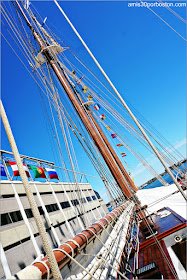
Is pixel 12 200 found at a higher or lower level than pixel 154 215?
higher

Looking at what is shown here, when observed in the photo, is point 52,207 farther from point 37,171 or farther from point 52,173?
point 37,171

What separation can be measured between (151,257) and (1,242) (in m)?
8.66

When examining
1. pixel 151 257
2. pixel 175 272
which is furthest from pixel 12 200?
pixel 175 272

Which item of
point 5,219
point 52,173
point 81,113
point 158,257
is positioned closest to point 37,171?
point 52,173

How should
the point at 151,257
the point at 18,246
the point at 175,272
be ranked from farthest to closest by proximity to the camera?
1. the point at 18,246
2. the point at 151,257
3. the point at 175,272

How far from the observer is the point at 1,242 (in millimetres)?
9461

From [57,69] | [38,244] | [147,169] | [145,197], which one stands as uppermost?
[57,69]

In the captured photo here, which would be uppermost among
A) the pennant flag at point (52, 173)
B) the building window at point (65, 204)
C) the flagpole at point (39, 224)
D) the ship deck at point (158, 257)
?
the pennant flag at point (52, 173)

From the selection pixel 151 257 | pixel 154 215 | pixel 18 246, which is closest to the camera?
pixel 151 257

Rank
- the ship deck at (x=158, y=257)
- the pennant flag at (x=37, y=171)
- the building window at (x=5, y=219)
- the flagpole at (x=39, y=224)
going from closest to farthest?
the flagpole at (x=39, y=224) < the ship deck at (x=158, y=257) < the building window at (x=5, y=219) < the pennant flag at (x=37, y=171)

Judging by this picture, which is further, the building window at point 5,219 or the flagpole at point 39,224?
the building window at point 5,219

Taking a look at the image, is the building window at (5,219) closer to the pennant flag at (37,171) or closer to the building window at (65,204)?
the pennant flag at (37,171)

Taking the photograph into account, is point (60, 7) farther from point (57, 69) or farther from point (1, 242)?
point (1, 242)

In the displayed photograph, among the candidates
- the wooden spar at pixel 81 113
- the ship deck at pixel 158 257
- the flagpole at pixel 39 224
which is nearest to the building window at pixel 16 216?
the wooden spar at pixel 81 113
